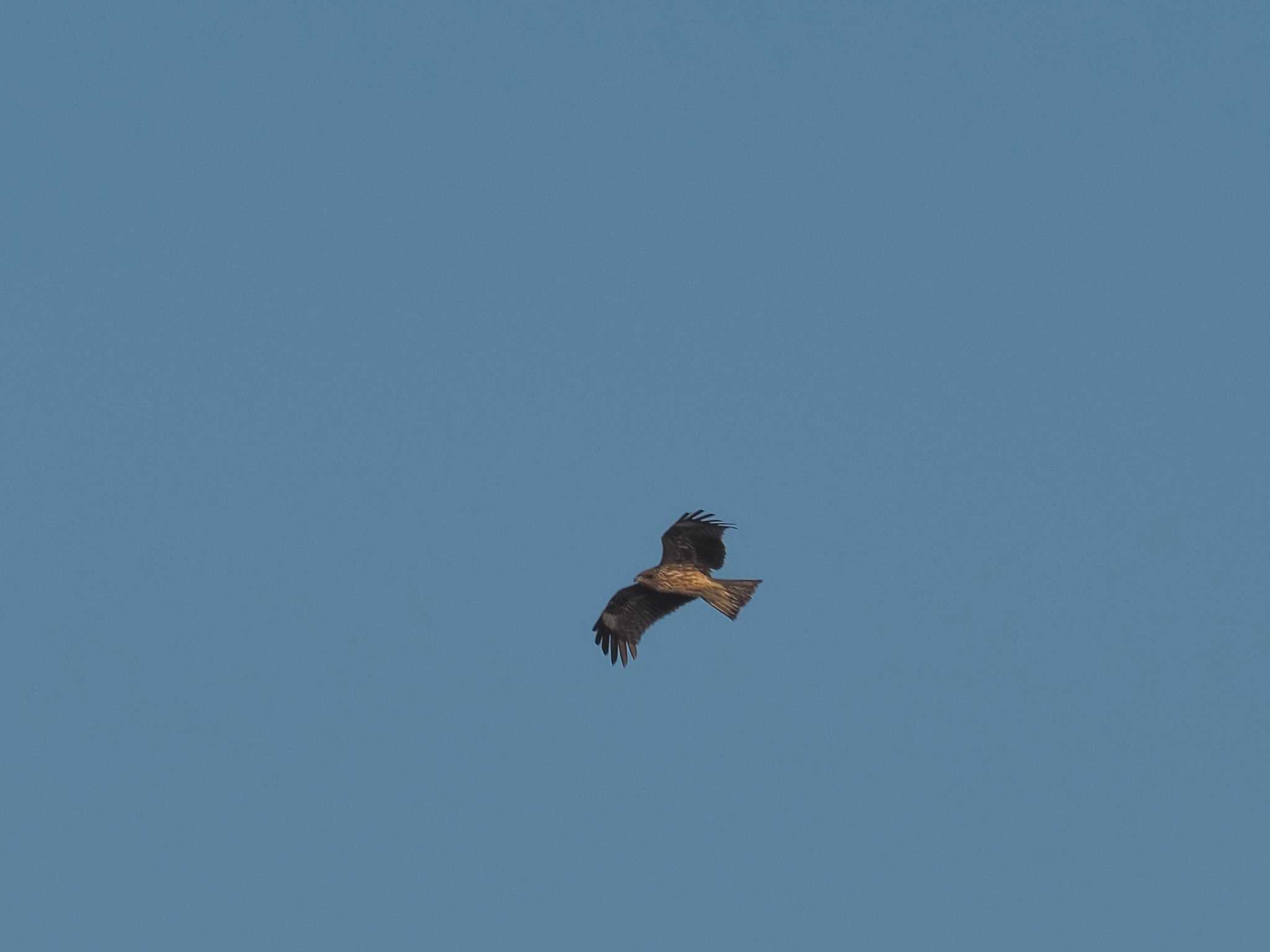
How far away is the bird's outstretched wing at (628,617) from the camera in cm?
5288

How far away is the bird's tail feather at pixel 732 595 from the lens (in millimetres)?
50500

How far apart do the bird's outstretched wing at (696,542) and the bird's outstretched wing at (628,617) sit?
1359mm

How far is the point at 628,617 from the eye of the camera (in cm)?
5309

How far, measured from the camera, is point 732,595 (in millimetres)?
50656

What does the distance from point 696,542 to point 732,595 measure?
5.85 feet

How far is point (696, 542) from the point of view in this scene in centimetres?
5175

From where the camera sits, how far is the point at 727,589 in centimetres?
5081

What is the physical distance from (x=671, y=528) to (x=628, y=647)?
336cm

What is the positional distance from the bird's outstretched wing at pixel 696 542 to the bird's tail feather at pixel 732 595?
95cm

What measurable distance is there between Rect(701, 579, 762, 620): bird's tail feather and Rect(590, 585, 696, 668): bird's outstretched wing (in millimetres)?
1964

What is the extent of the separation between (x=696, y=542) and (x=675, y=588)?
46.5 inches

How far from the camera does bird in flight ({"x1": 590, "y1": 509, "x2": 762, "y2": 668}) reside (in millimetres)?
50875

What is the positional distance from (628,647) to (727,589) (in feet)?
11.5

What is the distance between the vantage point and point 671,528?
51.6m
